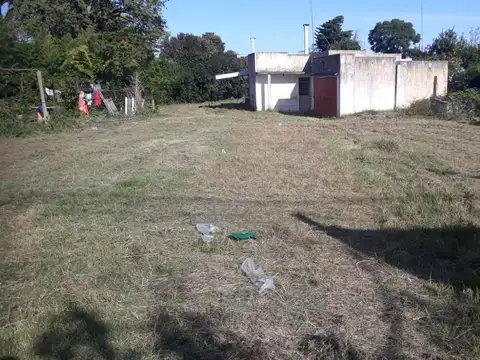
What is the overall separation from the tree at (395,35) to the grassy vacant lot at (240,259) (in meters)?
70.2

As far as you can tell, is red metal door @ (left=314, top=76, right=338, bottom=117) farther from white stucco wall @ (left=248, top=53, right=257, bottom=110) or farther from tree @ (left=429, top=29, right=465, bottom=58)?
tree @ (left=429, top=29, right=465, bottom=58)

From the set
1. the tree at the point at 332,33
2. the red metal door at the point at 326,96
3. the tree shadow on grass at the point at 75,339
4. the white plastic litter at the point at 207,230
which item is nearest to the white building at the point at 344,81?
the red metal door at the point at 326,96

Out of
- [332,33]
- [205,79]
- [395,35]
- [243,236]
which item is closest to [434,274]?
[243,236]

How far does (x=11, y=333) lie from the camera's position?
3195 mm

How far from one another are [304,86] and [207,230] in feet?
80.0

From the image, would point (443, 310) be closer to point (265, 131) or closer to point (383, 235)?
point (383, 235)

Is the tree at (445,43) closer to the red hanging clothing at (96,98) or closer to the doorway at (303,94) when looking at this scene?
the doorway at (303,94)

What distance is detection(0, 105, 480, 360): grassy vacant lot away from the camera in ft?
10.2

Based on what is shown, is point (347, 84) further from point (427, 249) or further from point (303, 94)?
point (427, 249)

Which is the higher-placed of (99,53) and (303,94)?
(99,53)

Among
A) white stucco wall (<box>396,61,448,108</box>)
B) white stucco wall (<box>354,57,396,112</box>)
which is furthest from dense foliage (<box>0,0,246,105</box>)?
white stucco wall (<box>396,61,448,108</box>)

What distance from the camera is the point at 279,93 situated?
28.1 meters

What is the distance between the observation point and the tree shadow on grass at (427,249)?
411 cm

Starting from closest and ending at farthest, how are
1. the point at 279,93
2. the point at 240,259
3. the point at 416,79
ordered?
the point at 240,259, the point at 416,79, the point at 279,93
